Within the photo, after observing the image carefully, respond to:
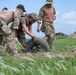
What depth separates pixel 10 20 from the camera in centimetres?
975

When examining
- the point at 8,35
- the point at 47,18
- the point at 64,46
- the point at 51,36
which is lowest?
the point at 64,46

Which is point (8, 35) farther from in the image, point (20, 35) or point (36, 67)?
point (36, 67)

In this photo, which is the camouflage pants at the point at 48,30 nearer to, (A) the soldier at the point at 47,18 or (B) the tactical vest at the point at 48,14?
(A) the soldier at the point at 47,18

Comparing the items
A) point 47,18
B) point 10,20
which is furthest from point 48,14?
point 10,20

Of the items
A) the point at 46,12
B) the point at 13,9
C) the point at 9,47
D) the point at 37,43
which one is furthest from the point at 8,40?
the point at 46,12

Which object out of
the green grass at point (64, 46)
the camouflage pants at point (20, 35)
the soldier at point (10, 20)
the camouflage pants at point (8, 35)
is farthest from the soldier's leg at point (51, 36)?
the camouflage pants at point (8, 35)

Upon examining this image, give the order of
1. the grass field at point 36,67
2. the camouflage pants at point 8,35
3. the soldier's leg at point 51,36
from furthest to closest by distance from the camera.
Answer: the soldier's leg at point 51,36 → the camouflage pants at point 8,35 → the grass field at point 36,67

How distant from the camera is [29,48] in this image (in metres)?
11.5

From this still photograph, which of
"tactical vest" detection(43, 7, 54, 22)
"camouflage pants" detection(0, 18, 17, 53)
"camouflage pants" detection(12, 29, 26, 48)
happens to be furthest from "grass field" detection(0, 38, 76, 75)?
"tactical vest" detection(43, 7, 54, 22)

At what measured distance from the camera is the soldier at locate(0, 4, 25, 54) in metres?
9.44

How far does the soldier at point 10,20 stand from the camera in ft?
31.0

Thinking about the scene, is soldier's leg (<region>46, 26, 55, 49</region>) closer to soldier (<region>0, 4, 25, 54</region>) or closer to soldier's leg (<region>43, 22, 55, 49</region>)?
soldier's leg (<region>43, 22, 55, 49</region>)

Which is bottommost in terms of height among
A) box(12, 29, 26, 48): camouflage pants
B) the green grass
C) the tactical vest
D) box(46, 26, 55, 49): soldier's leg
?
the green grass

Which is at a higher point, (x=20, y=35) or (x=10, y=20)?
(x=10, y=20)
